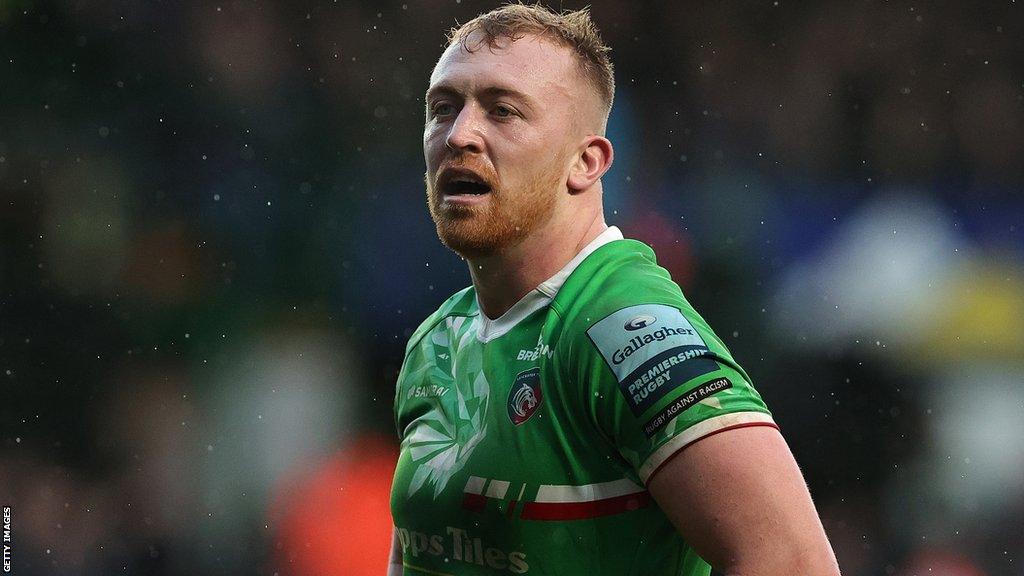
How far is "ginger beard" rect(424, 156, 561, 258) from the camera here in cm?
243

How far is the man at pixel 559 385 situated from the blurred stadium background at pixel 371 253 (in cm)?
407

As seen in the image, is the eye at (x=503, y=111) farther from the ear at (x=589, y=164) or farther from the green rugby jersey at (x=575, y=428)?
the green rugby jersey at (x=575, y=428)

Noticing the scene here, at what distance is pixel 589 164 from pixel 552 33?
0.31m

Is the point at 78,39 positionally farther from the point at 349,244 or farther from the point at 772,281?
the point at 772,281

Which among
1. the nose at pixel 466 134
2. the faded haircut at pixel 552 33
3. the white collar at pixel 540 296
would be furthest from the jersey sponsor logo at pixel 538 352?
the faded haircut at pixel 552 33

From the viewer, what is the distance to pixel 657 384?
1956 millimetres

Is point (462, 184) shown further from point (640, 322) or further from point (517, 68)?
point (640, 322)

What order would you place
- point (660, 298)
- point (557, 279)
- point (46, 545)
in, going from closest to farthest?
point (660, 298) → point (557, 279) → point (46, 545)

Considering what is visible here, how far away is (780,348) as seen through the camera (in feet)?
23.1

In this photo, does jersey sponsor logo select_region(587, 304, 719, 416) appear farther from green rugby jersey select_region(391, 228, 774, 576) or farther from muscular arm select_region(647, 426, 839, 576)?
muscular arm select_region(647, 426, 839, 576)

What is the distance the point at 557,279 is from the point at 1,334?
530cm

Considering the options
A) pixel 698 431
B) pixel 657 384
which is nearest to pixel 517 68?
pixel 657 384

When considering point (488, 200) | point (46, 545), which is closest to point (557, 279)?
point (488, 200)

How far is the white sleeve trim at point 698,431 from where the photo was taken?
6.22ft
